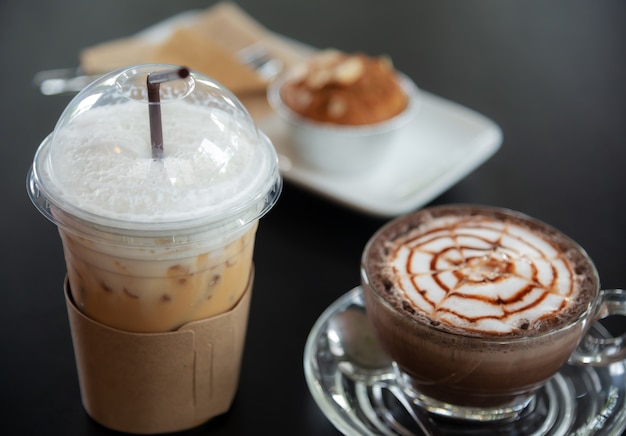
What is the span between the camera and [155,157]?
2.27ft

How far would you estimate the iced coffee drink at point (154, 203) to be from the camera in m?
0.66

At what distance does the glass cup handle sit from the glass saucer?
1.6 inches

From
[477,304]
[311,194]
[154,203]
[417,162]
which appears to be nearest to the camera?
[154,203]

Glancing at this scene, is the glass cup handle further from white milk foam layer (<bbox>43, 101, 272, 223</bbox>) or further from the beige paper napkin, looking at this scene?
the beige paper napkin

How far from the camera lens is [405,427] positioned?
2.66 feet

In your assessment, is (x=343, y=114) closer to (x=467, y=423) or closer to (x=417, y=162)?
(x=417, y=162)

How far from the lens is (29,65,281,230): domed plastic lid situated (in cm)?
66

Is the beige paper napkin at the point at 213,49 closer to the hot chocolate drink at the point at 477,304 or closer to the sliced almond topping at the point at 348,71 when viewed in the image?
the sliced almond topping at the point at 348,71

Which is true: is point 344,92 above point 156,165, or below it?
below

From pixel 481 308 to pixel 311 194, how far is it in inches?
18.3

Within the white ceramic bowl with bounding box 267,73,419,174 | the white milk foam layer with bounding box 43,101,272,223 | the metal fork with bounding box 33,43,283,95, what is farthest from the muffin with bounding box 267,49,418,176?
the white milk foam layer with bounding box 43,101,272,223

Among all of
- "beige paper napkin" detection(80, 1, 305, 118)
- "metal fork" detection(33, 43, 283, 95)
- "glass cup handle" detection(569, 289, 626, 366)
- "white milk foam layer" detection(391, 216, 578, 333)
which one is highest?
"white milk foam layer" detection(391, 216, 578, 333)

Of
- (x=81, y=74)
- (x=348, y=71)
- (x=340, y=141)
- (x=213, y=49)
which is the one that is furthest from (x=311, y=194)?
(x=81, y=74)

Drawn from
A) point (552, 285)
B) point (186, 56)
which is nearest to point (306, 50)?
point (186, 56)
